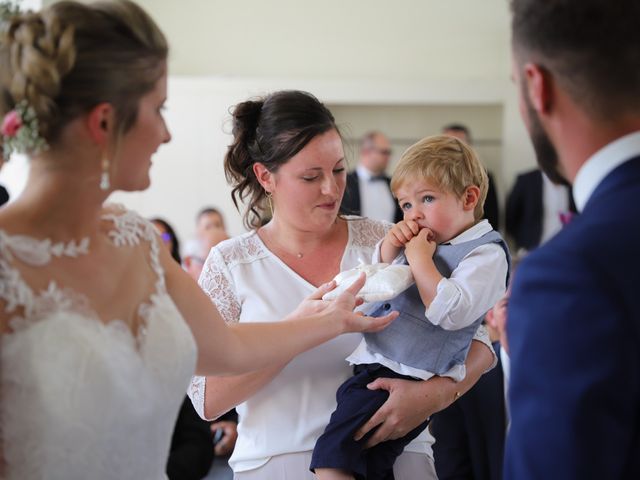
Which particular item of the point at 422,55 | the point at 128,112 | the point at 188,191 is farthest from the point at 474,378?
the point at 422,55

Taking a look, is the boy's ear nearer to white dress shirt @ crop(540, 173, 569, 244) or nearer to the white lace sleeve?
the white lace sleeve

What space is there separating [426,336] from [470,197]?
1.30 ft

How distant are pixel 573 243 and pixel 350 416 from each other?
106cm

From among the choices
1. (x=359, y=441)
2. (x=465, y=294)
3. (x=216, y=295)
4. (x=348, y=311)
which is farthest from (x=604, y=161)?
(x=216, y=295)

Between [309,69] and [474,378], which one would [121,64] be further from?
[309,69]

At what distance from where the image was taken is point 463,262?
2.16 metres

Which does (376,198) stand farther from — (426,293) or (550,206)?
(426,293)

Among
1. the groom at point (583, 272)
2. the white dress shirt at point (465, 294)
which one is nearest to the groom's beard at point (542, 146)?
the groom at point (583, 272)

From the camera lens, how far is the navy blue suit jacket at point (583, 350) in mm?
1184

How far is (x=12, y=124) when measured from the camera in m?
1.50

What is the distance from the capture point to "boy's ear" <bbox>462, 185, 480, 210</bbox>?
226 centimetres

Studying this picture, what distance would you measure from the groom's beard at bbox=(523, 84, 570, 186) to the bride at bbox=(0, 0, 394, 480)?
72cm

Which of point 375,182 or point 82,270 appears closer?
point 82,270

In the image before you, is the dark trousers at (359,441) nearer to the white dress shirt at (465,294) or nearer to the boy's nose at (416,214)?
the white dress shirt at (465,294)
